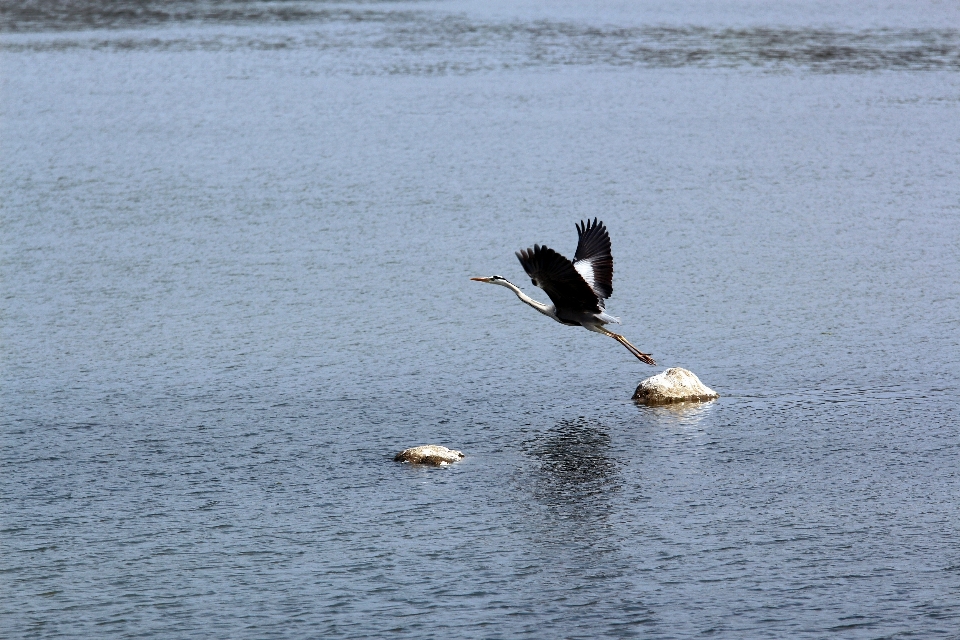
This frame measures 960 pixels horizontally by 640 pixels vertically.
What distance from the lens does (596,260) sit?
853 inches

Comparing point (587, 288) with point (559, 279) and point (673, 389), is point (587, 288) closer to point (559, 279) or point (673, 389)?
point (559, 279)

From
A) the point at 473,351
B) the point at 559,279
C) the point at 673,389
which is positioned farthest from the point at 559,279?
the point at 473,351

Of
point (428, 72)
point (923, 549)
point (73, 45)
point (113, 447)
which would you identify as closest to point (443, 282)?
point (113, 447)

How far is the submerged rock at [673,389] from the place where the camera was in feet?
72.2

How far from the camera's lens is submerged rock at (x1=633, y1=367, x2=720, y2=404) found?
22.0 meters

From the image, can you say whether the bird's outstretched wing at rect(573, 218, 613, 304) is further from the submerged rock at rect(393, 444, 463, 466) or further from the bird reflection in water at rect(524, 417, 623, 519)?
the submerged rock at rect(393, 444, 463, 466)

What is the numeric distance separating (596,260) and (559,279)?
174 cm

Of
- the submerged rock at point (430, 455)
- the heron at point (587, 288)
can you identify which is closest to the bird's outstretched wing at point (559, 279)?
the heron at point (587, 288)

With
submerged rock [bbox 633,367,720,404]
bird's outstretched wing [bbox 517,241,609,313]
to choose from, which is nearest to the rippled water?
submerged rock [bbox 633,367,720,404]

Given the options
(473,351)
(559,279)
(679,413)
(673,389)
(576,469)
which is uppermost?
(559,279)

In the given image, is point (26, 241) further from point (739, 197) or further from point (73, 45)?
point (73, 45)

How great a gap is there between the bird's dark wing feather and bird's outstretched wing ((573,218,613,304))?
45cm

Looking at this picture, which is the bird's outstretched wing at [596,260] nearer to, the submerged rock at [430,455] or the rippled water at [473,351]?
the rippled water at [473,351]

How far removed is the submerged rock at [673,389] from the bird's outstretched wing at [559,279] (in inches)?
65.9
